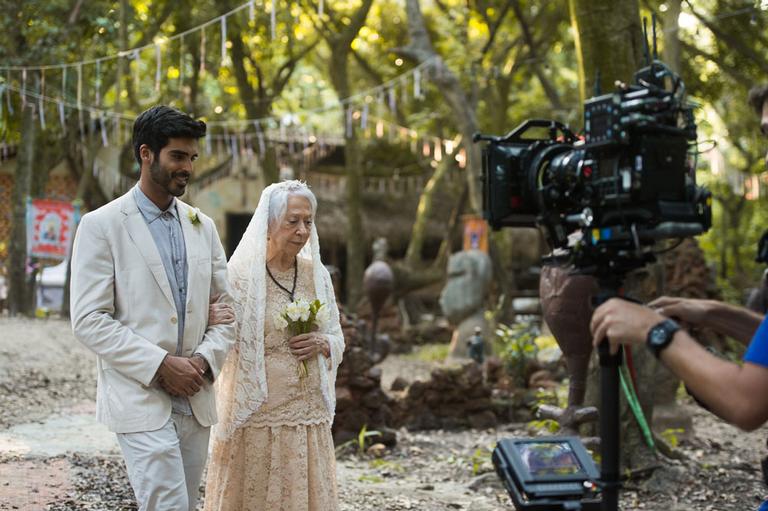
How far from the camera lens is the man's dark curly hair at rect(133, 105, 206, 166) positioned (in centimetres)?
351

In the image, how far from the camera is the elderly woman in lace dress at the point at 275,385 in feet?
13.1

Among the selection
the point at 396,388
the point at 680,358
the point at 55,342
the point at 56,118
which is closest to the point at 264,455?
the point at 680,358

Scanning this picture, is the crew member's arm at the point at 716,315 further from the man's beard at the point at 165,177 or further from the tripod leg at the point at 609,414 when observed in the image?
the man's beard at the point at 165,177

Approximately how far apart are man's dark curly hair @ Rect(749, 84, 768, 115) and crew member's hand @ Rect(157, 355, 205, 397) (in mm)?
2183

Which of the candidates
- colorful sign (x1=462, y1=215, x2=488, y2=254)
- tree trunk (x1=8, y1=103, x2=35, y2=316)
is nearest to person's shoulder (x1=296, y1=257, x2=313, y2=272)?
tree trunk (x1=8, y1=103, x2=35, y2=316)

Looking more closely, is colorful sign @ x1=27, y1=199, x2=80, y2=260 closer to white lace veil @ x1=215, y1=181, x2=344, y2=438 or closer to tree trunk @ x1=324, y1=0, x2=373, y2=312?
tree trunk @ x1=324, y1=0, x2=373, y2=312

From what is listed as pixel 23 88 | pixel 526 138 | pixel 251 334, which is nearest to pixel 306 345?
pixel 251 334

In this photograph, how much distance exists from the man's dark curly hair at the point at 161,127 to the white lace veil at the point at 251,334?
2.49 ft

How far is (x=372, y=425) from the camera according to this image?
8.16 meters

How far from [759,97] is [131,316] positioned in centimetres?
234

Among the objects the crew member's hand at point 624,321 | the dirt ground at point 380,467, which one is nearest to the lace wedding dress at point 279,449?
the dirt ground at point 380,467

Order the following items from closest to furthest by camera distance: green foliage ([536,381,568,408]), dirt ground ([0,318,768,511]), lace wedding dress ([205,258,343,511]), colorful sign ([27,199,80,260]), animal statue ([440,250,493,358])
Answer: lace wedding dress ([205,258,343,511]) < dirt ground ([0,318,768,511]) < green foliage ([536,381,568,408]) < animal statue ([440,250,493,358]) < colorful sign ([27,199,80,260])

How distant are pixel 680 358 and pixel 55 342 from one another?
1032 centimetres

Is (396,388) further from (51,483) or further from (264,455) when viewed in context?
(264,455)
